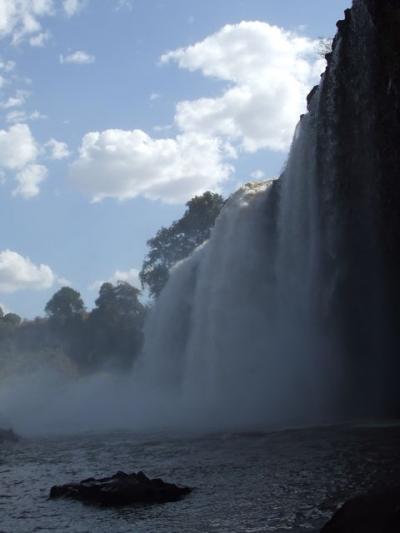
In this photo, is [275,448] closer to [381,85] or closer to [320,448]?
[320,448]

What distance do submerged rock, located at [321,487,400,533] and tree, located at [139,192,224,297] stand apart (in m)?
54.7

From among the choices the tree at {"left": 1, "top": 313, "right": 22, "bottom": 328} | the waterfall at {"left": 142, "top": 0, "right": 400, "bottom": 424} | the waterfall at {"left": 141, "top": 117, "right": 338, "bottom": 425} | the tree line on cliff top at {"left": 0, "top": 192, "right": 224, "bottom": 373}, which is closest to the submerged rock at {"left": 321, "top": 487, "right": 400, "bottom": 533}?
the waterfall at {"left": 142, "top": 0, "right": 400, "bottom": 424}

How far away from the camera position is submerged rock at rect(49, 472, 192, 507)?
8.38m

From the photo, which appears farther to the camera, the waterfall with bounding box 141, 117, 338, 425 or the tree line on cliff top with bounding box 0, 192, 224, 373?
the tree line on cliff top with bounding box 0, 192, 224, 373

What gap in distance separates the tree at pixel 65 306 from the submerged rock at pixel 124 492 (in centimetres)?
6977

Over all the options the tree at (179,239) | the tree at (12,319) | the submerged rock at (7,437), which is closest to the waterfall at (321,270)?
the submerged rock at (7,437)

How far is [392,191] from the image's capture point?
55.9ft

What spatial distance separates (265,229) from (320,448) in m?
14.7

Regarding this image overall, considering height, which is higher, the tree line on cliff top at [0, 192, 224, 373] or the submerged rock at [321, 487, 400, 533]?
the tree line on cliff top at [0, 192, 224, 373]

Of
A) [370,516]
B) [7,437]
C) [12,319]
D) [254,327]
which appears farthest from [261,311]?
[12,319]

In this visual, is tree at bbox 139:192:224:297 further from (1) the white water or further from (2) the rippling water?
(2) the rippling water

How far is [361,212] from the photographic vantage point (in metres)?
18.8

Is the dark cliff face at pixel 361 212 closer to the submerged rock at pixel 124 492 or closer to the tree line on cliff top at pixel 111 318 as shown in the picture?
the submerged rock at pixel 124 492

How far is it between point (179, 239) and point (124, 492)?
181ft
